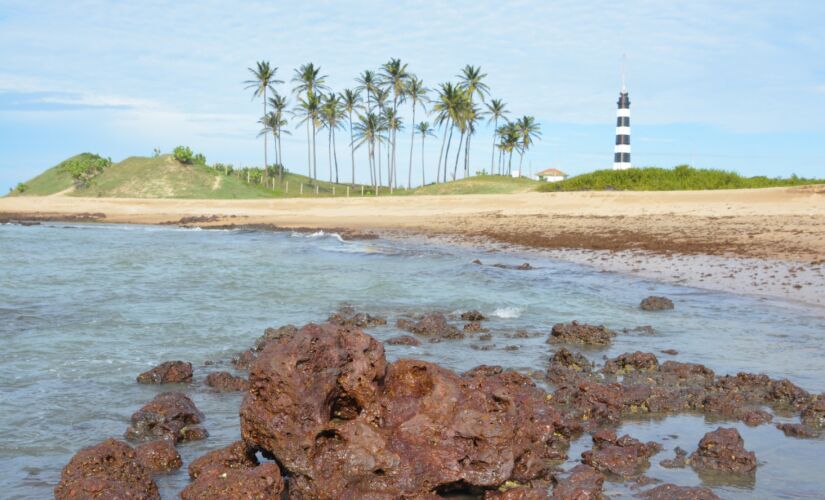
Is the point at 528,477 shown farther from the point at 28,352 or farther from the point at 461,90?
the point at 461,90

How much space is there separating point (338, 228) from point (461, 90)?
5129 cm

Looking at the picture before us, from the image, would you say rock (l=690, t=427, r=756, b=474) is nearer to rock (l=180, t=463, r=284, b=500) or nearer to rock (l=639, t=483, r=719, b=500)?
rock (l=639, t=483, r=719, b=500)

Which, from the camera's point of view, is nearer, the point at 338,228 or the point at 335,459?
the point at 335,459

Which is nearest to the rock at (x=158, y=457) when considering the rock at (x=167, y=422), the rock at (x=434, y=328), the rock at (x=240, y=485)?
the rock at (x=167, y=422)

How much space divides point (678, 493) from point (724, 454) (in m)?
0.92

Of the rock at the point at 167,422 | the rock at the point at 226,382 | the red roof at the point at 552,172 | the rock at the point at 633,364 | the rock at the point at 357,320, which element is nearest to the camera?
the rock at the point at 167,422

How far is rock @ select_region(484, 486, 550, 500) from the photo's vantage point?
16.0 ft

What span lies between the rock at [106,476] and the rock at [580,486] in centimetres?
277

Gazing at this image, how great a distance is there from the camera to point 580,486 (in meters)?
5.02

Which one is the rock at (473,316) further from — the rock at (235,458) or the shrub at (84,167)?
the shrub at (84,167)

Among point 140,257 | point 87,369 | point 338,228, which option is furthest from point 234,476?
point 338,228

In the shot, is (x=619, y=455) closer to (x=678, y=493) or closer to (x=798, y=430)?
→ (x=678, y=493)

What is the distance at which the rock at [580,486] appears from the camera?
194 inches

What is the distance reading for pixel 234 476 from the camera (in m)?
4.94
